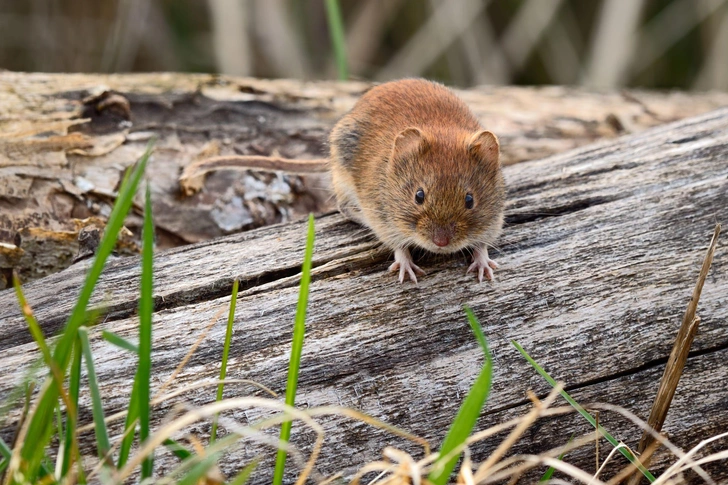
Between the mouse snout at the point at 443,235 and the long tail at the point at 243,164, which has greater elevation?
the long tail at the point at 243,164

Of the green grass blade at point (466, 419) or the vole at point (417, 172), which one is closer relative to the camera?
the green grass blade at point (466, 419)

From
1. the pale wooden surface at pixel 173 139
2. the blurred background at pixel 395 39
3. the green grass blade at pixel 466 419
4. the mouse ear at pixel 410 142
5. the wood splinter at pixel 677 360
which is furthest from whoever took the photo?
the blurred background at pixel 395 39

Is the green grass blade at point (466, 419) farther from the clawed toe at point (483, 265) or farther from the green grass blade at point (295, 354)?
the clawed toe at point (483, 265)

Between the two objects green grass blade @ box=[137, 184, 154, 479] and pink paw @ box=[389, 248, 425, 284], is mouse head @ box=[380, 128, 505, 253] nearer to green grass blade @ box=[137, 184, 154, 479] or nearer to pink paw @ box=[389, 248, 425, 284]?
pink paw @ box=[389, 248, 425, 284]

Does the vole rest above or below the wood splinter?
above

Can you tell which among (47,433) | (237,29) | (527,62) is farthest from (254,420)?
(527,62)

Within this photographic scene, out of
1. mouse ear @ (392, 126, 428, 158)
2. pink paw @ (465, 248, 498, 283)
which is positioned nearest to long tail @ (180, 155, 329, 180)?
mouse ear @ (392, 126, 428, 158)

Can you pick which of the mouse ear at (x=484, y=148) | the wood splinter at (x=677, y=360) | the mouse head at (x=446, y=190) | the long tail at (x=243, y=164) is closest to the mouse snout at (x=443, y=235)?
the mouse head at (x=446, y=190)

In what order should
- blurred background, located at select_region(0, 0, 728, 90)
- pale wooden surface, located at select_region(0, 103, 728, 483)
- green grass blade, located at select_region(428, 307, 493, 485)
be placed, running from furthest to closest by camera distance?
blurred background, located at select_region(0, 0, 728, 90) → pale wooden surface, located at select_region(0, 103, 728, 483) → green grass blade, located at select_region(428, 307, 493, 485)
